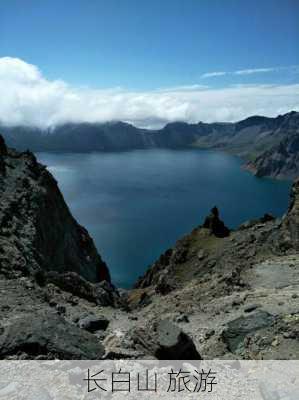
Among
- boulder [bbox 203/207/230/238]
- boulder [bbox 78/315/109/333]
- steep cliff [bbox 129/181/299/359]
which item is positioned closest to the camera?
steep cliff [bbox 129/181/299/359]

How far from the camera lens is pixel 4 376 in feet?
37.5

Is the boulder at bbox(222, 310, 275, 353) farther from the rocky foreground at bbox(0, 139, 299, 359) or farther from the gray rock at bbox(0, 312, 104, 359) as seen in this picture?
the gray rock at bbox(0, 312, 104, 359)

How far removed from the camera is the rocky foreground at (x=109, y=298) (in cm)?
1345

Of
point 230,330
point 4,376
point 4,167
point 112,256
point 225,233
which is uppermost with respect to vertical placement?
point 4,167

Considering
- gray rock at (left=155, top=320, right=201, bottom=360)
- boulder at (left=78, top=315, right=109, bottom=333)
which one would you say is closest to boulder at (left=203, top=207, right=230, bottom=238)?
boulder at (left=78, top=315, right=109, bottom=333)

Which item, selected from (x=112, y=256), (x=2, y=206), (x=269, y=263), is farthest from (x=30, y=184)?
(x=112, y=256)

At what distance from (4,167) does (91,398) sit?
40047mm

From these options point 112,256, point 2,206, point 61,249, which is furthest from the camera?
point 112,256

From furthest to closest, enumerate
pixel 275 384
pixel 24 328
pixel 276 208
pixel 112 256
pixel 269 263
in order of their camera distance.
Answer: pixel 276 208
pixel 112 256
pixel 269 263
pixel 24 328
pixel 275 384

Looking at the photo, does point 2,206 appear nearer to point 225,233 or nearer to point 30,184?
point 30,184

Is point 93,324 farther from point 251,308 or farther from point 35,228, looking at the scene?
point 35,228

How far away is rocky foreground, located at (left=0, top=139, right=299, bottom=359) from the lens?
1345 cm

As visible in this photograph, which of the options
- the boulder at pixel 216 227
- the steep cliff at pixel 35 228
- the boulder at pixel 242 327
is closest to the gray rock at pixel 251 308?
the boulder at pixel 242 327

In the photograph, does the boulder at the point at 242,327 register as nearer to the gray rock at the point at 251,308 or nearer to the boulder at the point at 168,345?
the gray rock at the point at 251,308
